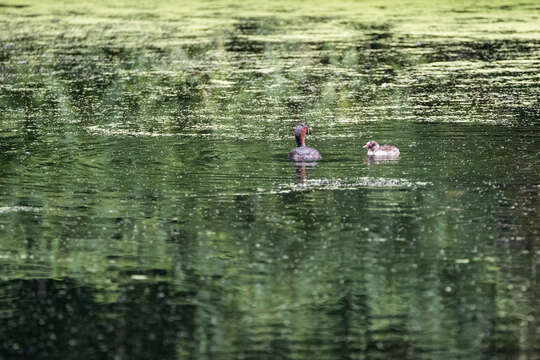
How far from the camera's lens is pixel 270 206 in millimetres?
9797

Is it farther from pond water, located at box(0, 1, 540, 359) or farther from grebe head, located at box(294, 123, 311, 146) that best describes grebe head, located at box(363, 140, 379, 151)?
grebe head, located at box(294, 123, 311, 146)

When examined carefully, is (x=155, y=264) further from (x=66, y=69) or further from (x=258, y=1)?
(x=258, y=1)

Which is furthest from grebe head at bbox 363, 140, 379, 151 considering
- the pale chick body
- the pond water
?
the pond water

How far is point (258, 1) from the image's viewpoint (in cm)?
2997

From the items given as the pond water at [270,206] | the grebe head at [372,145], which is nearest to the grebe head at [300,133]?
the pond water at [270,206]

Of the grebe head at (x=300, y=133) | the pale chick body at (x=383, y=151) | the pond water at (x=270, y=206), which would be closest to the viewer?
the pond water at (x=270, y=206)

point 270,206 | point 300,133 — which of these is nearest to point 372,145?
point 300,133

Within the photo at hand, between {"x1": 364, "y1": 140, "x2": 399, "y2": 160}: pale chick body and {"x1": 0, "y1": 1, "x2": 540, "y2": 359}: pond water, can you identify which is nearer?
{"x1": 0, "y1": 1, "x2": 540, "y2": 359}: pond water

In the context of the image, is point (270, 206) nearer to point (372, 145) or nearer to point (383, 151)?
point (383, 151)

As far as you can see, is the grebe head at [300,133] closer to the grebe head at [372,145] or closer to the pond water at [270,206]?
the pond water at [270,206]

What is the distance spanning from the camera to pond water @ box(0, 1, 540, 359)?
6.81 m

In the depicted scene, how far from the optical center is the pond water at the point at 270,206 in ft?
22.3

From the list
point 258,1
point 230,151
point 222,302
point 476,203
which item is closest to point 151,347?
point 222,302

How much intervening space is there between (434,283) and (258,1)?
22985mm
